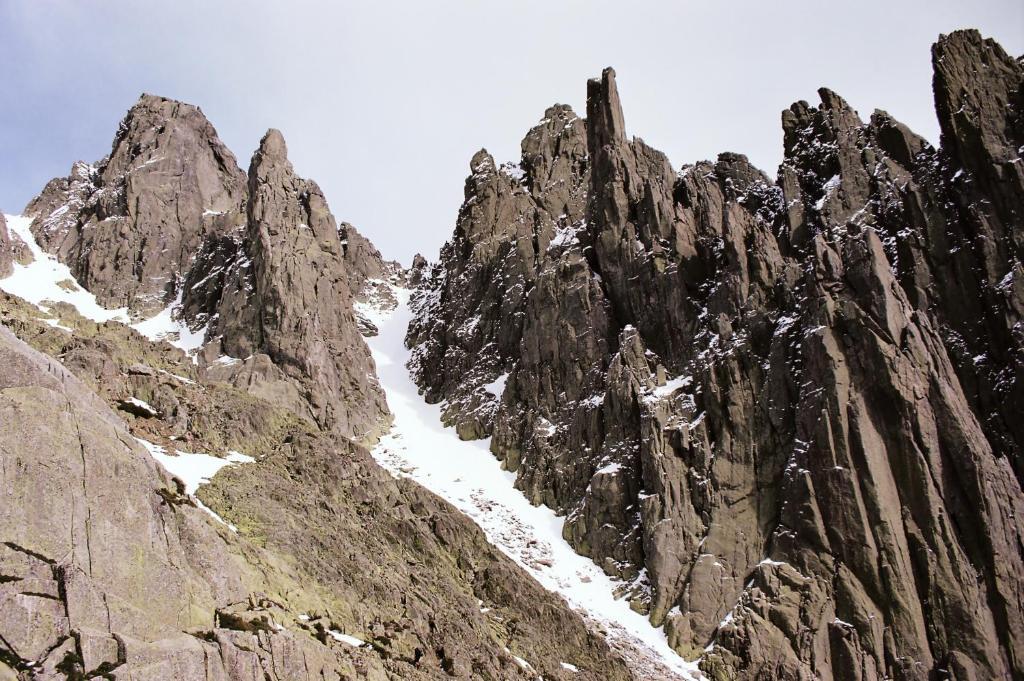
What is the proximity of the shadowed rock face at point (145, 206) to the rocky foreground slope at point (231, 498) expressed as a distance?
36 cm

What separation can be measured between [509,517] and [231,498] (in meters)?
28.0

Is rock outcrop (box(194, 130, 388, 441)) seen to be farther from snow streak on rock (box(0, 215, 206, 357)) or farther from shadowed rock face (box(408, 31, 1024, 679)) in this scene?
shadowed rock face (box(408, 31, 1024, 679))

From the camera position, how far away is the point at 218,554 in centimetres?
3058

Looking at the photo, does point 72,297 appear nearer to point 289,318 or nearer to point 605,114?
point 289,318

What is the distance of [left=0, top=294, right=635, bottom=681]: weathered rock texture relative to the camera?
79.0ft

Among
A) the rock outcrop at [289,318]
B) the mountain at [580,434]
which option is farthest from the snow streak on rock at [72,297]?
the rock outcrop at [289,318]

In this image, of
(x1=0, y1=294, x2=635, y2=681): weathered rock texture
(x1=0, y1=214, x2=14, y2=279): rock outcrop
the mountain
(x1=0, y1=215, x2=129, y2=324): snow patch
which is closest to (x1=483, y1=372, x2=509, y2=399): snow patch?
the mountain

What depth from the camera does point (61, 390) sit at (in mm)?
28875

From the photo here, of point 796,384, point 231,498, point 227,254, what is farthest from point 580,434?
point 227,254

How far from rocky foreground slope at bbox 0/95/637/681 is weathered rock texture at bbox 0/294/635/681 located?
9 cm

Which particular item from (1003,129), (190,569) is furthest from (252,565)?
(1003,129)

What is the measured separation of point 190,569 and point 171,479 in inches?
211

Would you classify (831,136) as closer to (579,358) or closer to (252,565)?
(579,358)

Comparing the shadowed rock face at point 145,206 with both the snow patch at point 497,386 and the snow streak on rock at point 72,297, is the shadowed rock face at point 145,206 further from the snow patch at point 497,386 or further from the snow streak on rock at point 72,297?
the snow patch at point 497,386
